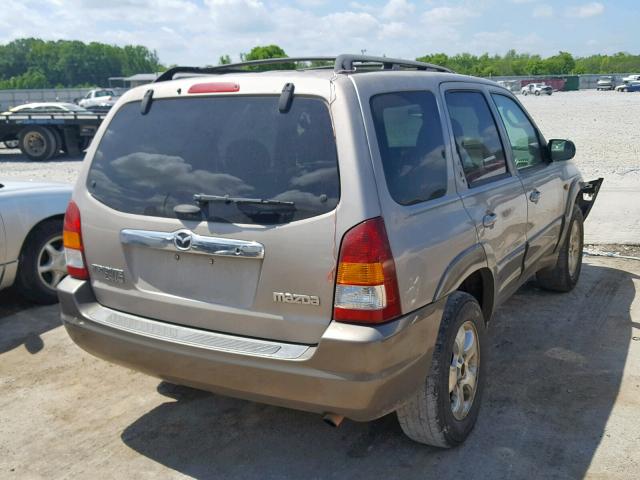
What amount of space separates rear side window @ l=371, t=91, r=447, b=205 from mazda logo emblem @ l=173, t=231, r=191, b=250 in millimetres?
931

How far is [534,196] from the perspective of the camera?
177 inches

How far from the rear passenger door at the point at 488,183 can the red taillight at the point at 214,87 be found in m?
1.20

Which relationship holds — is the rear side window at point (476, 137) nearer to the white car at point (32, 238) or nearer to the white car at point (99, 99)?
the white car at point (32, 238)

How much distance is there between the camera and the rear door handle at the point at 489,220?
359 cm

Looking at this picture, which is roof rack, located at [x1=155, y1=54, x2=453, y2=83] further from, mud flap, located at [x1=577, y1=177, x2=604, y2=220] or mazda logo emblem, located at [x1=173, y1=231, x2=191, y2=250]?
mud flap, located at [x1=577, y1=177, x2=604, y2=220]

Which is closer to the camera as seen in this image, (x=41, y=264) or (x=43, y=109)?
(x=41, y=264)

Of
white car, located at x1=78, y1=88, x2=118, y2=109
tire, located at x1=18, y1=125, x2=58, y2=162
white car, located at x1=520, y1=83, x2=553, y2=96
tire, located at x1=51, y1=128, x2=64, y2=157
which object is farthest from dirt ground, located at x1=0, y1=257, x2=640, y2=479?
white car, located at x1=520, y1=83, x2=553, y2=96

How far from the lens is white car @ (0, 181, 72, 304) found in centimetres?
536

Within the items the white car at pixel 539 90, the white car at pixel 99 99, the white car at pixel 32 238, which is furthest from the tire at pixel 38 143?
the white car at pixel 539 90

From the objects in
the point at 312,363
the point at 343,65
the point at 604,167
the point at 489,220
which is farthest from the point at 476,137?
the point at 604,167

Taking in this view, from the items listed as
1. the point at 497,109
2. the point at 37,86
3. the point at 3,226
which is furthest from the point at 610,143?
the point at 37,86

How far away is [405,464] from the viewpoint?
3.27 m

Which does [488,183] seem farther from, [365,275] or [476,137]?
[365,275]

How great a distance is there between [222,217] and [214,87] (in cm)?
65
